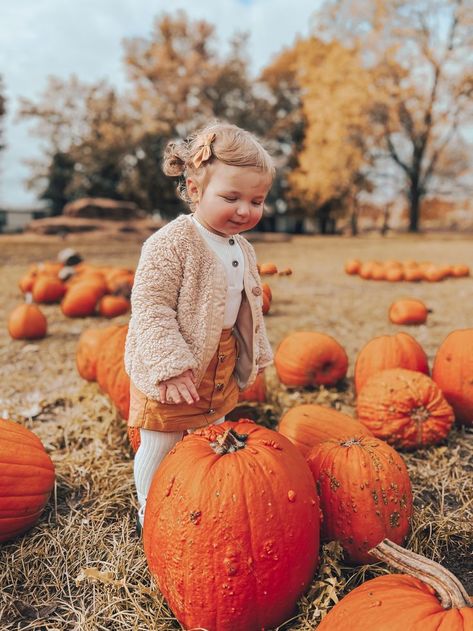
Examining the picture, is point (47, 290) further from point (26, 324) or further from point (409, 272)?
point (409, 272)

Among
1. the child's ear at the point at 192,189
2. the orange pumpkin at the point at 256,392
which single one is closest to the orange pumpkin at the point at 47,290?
the orange pumpkin at the point at 256,392

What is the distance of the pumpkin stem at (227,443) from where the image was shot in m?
1.96

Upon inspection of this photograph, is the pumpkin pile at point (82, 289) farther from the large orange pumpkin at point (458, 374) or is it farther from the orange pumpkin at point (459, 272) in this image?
the orange pumpkin at point (459, 272)

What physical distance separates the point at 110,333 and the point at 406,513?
234 cm

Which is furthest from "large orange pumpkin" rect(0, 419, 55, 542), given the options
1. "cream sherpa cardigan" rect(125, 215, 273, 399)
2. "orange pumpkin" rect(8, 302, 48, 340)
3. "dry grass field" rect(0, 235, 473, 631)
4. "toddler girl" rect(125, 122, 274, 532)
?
"orange pumpkin" rect(8, 302, 48, 340)

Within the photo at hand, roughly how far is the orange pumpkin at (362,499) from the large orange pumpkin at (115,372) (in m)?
1.42

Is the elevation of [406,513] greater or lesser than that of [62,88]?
lesser

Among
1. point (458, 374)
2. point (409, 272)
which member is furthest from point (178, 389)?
point (409, 272)

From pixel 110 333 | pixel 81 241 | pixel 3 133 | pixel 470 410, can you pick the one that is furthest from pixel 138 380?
pixel 3 133

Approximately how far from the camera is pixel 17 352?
5477mm

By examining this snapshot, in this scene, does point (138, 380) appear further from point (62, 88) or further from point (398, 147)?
point (62, 88)

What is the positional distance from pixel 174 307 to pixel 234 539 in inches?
38.4

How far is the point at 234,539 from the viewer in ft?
5.77

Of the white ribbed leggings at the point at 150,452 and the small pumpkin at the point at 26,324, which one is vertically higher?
the white ribbed leggings at the point at 150,452
